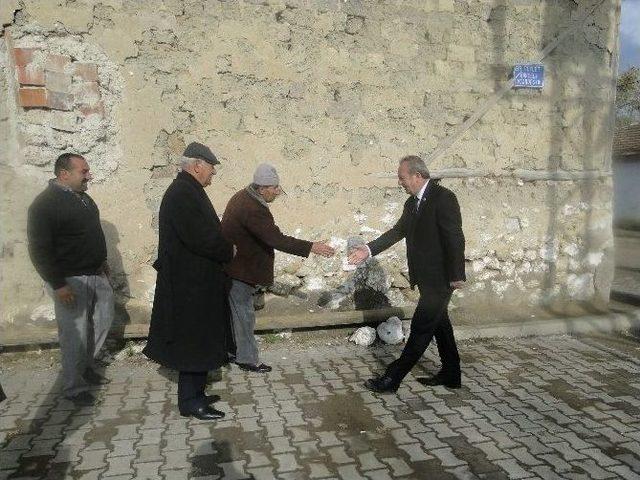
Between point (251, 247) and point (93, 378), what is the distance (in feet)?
5.73

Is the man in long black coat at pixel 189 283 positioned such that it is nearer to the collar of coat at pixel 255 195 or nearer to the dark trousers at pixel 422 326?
the collar of coat at pixel 255 195

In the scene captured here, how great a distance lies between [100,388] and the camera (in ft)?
14.5

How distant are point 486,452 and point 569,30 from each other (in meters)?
5.14

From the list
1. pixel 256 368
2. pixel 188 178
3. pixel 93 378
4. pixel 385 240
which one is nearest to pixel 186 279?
pixel 188 178

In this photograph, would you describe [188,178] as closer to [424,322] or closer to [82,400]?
[82,400]

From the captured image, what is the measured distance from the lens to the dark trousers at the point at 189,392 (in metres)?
3.80

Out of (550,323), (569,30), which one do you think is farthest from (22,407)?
(569,30)

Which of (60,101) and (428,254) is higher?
(60,101)

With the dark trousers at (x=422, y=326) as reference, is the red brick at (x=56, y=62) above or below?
above

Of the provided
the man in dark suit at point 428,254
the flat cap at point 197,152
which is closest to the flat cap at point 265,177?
the flat cap at point 197,152

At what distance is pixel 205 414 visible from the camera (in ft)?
12.4

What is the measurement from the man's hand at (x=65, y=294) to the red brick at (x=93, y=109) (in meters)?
1.89

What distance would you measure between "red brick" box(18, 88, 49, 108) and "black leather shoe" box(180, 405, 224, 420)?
3.14 metres

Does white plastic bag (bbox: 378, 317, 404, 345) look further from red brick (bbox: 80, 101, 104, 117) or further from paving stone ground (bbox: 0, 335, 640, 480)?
red brick (bbox: 80, 101, 104, 117)
